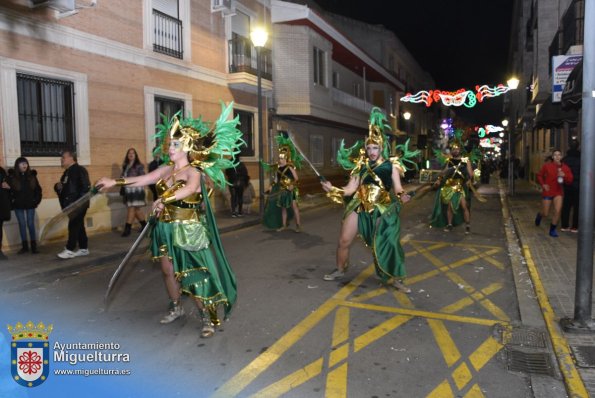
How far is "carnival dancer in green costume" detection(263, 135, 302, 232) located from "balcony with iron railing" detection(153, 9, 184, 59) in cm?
465

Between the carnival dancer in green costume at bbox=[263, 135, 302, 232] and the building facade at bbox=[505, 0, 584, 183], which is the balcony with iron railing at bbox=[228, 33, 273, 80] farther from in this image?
the building facade at bbox=[505, 0, 584, 183]

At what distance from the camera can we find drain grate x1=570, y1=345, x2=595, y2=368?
400 cm

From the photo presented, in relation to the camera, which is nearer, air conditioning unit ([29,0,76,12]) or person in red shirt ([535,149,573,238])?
air conditioning unit ([29,0,76,12])

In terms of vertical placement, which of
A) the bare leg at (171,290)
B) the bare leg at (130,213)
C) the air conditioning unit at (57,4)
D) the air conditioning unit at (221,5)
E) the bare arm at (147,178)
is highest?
the air conditioning unit at (221,5)

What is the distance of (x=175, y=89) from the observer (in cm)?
1355

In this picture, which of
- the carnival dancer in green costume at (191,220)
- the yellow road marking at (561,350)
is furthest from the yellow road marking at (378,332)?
the yellow road marking at (561,350)

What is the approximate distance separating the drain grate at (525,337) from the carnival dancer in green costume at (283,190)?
6.67m

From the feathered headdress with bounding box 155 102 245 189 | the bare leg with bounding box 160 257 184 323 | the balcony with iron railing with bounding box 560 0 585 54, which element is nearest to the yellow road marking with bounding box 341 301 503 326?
the bare leg with bounding box 160 257 184 323

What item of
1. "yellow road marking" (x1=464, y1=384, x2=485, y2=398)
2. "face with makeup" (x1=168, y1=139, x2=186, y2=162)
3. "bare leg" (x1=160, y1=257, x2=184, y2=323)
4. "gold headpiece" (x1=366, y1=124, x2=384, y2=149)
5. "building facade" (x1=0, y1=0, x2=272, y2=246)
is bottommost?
"yellow road marking" (x1=464, y1=384, x2=485, y2=398)

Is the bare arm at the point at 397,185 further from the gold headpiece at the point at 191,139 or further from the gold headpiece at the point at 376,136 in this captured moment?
the gold headpiece at the point at 191,139

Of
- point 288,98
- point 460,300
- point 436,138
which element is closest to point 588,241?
point 460,300

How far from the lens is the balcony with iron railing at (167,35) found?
42.7 ft

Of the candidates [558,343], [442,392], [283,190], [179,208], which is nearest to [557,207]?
[283,190]

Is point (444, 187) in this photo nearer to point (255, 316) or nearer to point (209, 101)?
point (255, 316)
